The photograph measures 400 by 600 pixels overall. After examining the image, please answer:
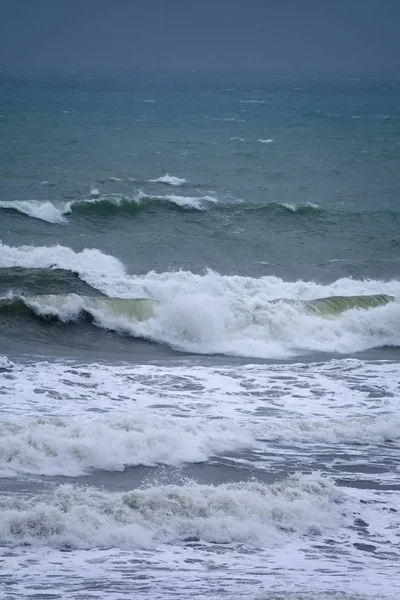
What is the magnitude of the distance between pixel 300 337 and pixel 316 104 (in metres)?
62.3

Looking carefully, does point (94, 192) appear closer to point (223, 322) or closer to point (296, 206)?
point (296, 206)

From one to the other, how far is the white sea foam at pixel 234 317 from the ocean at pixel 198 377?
2.3 inches

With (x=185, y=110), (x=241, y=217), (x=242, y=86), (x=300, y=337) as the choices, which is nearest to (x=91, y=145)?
(x=241, y=217)

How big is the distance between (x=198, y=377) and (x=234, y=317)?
391 centimetres

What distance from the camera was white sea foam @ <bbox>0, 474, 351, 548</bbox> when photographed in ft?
34.4

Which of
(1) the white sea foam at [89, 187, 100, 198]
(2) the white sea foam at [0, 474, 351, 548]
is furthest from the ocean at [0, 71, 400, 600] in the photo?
(1) the white sea foam at [89, 187, 100, 198]

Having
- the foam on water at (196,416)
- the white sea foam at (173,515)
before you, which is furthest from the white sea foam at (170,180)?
the white sea foam at (173,515)

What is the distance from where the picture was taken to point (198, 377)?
55.7 feet

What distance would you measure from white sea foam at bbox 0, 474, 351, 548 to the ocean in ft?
0.09

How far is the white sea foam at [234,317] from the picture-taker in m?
19.8

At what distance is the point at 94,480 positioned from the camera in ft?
39.7

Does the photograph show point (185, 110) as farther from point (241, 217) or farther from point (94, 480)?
point (94, 480)

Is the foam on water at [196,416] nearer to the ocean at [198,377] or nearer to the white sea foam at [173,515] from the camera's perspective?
the ocean at [198,377]

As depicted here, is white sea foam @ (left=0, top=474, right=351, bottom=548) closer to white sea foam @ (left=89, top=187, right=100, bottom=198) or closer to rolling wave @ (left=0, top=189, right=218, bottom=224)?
rolling wave @ (left=0, top=189, right=218, bottom=224)
